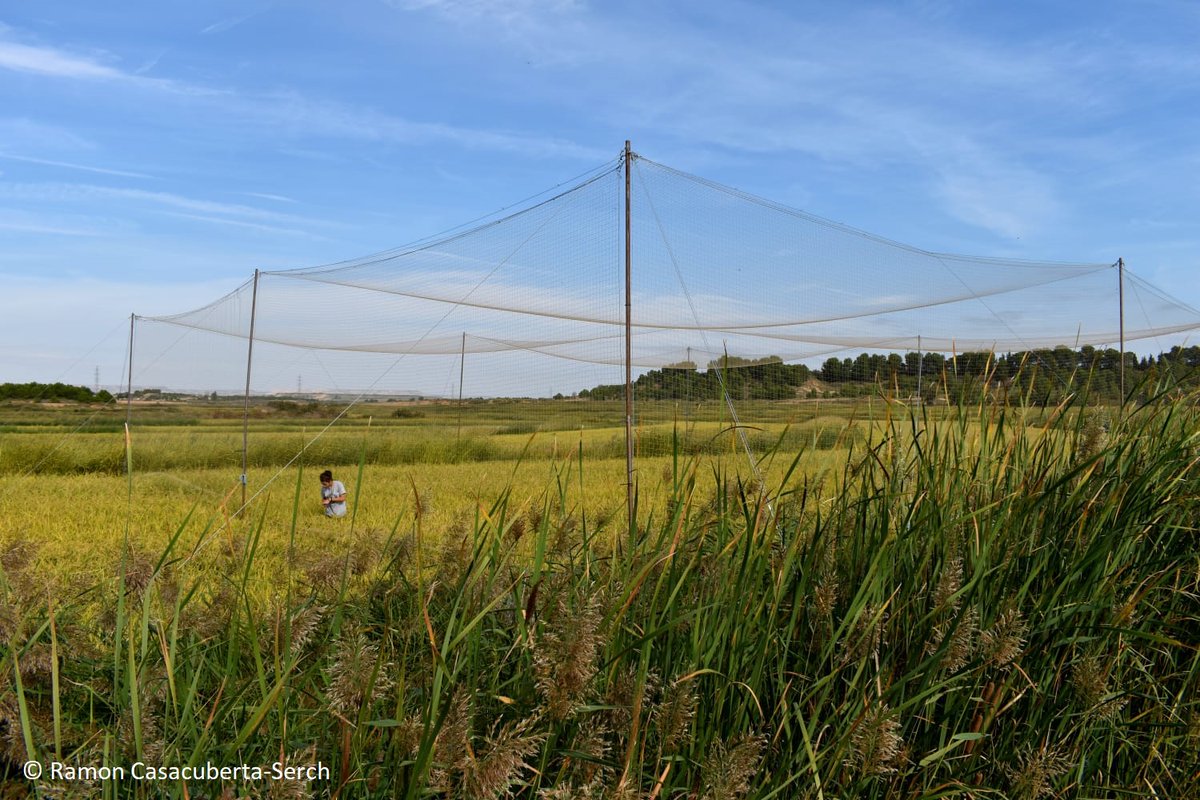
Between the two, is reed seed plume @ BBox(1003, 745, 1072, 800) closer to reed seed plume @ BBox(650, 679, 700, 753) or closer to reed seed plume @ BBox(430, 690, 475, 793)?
reed seed plume @ BBox(650, 679, 700, 753)

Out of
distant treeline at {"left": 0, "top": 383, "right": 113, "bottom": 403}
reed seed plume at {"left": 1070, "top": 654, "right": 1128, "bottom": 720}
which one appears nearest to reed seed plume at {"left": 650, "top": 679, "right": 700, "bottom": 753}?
reed seed plume at {"left": 1070, "top": 654, "right": 1128, "bottom": 720}

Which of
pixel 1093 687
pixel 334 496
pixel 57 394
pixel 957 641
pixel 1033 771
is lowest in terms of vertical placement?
pixel 334 496

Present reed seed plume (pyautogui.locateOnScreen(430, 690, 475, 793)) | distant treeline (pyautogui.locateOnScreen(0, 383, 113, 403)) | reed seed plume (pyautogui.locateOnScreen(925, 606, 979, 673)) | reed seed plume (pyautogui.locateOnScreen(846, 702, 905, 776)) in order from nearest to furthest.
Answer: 1. reed seed plume (pyautogui.locateOnScreen(430, 690, 475, 793))
2. reed seed plume (pyautogui.locateOnScreen(846, 702, 905, 776))
3. reed seed plume (pyautogui.locateOnScreen(925, 606, 979, 673))
4. distant treeline (pyautogui.locateOnScreen(0, 383, 113, 403))

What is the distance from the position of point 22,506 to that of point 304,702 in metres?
8.45

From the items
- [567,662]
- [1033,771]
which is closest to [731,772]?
[567,662]

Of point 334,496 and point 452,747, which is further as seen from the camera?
point 334,496

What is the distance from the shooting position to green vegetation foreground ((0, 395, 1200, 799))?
119 cm

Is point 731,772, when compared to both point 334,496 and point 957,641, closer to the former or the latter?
point 957,641

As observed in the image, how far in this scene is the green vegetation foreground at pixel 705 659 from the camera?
119 centimetres

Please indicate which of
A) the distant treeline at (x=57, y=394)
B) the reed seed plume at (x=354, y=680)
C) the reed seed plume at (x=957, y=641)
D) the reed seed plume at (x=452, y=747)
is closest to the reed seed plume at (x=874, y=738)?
the reed seed plume at (x=957, y=641)

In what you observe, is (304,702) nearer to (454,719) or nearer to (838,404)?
(454,719)

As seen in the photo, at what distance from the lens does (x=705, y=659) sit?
146 centimetres

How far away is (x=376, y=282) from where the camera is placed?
7.23 meters

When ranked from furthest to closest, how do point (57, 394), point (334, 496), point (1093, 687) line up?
point (57, 394) → point (334, 496) → point (1093, 687)
